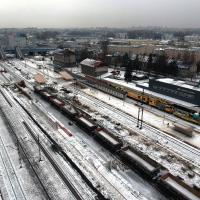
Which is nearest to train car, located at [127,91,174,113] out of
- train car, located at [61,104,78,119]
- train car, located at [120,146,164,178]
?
train car, located at [61,104,78,119]

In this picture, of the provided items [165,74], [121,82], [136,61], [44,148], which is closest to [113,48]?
[136,61]

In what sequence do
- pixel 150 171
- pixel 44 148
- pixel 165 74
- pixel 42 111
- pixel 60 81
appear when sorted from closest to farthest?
pixel 150 171 < pixel 44 148 < pixel 42 111 < pixel 60 81 < pixel 165 74

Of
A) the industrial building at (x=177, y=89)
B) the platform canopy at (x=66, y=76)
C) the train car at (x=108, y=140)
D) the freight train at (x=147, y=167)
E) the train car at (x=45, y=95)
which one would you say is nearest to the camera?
the freight train at (x=147, y=167)

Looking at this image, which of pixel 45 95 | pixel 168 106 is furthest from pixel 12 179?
pixel 168 106

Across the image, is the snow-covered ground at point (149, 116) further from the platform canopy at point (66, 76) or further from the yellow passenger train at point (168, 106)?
the platform canopy at point (66, 76)

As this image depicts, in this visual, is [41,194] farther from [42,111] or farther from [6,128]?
[42,111]

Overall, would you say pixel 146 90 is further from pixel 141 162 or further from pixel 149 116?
pixel 141 162

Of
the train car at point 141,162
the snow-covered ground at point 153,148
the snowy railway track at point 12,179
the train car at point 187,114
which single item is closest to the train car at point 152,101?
the train car at point 187,114
